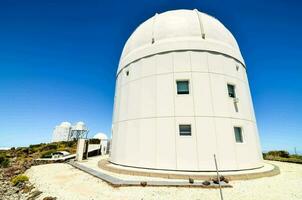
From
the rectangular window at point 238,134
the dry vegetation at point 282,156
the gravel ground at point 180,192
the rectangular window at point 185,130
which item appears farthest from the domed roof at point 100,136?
the rectangular window at point 238,134

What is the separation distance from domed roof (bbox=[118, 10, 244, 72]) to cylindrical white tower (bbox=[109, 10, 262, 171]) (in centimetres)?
8

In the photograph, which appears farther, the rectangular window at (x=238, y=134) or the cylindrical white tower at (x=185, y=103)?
the rectangular window at (x=238, y=134)

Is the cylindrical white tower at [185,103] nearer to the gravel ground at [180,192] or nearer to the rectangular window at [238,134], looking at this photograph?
the rectangular window at [238,134]

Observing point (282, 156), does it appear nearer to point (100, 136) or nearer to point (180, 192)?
point (180, 192)

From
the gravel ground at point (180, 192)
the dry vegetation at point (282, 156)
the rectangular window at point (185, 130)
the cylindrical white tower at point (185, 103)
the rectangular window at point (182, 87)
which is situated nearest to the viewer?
the gravel ground at point (180, 192)

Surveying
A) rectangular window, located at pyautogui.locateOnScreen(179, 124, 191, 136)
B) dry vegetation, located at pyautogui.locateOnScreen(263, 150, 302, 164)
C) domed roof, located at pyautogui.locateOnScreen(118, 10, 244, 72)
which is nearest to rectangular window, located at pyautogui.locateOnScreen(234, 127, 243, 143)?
rectangular window, located at pyautogui.locateOnScreen(179, 124, 191, 136)

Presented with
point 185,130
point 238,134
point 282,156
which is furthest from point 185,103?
point 282,156

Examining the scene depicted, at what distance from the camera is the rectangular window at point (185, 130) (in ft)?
33.4

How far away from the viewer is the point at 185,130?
10250 millimetres

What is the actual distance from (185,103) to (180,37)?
5.62 metres

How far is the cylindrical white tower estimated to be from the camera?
983 cm

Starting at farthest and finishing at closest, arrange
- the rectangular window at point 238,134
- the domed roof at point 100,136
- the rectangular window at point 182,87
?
the domed roof at point 100,136 < the rectangular window at point 182,87 < the rectangular window at point 238,134

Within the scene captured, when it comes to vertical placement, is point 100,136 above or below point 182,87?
below

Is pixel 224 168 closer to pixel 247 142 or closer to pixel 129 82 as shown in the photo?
pixel 247 142
